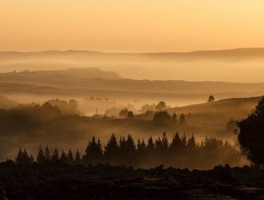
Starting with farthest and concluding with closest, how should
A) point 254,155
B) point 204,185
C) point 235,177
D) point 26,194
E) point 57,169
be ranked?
point 254,155, point 57,169, point 235,177, point 204,185, point 26,194

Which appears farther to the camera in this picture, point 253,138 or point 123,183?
point 253,138

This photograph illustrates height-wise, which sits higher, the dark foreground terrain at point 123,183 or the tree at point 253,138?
the tree at point 253,138

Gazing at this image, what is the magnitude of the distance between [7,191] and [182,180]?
18.3 meters

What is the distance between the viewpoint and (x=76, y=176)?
228 ft

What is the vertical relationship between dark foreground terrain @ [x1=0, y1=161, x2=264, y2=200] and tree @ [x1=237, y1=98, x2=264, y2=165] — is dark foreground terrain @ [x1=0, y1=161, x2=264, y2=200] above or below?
below

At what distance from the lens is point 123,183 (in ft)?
210

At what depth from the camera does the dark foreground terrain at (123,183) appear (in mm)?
57812

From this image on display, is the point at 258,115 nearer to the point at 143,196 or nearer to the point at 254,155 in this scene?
the point at 254,155

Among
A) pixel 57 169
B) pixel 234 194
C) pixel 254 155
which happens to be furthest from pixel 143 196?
pixel 254 155

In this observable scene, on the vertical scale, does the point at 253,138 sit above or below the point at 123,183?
above

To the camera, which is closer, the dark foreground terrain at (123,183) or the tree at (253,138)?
the dark foreground terrain at (123,183)

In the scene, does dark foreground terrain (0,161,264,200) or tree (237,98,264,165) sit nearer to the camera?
dark foreground terrain (0,161,264,200)

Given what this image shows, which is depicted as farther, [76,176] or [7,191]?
[76,176]

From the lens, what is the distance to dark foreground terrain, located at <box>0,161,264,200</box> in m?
57.8
